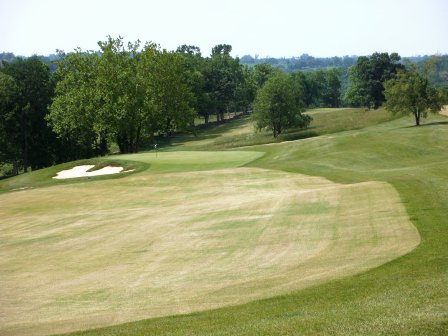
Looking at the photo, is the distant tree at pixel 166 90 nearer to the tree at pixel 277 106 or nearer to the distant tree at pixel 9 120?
the tree at pixel 277 106

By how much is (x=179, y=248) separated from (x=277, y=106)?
3379 inches

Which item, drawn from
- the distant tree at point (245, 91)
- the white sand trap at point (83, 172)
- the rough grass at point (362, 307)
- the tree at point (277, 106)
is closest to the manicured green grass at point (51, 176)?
the white sand trap at point (83, 172)

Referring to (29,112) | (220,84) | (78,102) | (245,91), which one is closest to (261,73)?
(245,91)

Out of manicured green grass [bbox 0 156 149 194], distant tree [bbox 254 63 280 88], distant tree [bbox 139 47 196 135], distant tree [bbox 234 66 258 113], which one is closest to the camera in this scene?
manicured green grass [bbox 0 156 149 194]

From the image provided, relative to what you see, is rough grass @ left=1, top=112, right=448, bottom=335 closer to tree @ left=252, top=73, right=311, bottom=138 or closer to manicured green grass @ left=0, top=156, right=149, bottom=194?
manicured green grass @ left=0, top=156, right=149, bottom=194

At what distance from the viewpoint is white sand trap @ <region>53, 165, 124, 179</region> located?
171 ft

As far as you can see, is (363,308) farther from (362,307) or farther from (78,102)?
(78,102)

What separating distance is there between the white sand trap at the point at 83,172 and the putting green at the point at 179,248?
1366cm

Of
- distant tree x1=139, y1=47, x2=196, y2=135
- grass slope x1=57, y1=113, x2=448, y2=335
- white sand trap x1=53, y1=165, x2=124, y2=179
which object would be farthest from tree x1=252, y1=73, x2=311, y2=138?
grass slope x1=57, y1=113, x2=448, y2=335

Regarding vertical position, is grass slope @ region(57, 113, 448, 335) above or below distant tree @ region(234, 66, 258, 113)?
below

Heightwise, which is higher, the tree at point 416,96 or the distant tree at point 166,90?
the distant tree at point 166,90

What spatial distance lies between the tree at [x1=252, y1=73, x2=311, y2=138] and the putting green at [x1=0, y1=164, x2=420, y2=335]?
69.5m

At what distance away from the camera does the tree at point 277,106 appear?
10600 cm

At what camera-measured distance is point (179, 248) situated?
22625 millimetres
